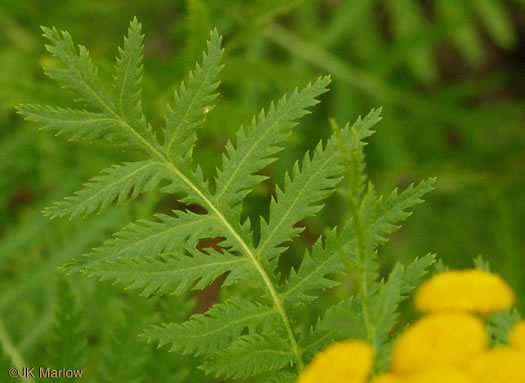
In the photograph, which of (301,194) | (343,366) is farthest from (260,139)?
(343,366)

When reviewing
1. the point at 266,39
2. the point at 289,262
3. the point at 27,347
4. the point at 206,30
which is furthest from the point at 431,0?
the point at 27,347

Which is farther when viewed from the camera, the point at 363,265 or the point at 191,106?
A: the point at 191,106

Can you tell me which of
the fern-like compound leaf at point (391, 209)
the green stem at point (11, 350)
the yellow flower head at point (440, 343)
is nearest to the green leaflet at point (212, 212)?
the fern-like compound leaf at point (391, 209)

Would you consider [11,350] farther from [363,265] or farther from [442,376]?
[442,376]

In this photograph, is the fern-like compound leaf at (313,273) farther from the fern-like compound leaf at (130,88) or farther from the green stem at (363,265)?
the fern-like compound leaf at (130,88)

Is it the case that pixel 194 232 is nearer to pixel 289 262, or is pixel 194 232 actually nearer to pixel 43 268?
pixel 43 268

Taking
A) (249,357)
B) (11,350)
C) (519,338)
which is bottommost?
(11,350)
